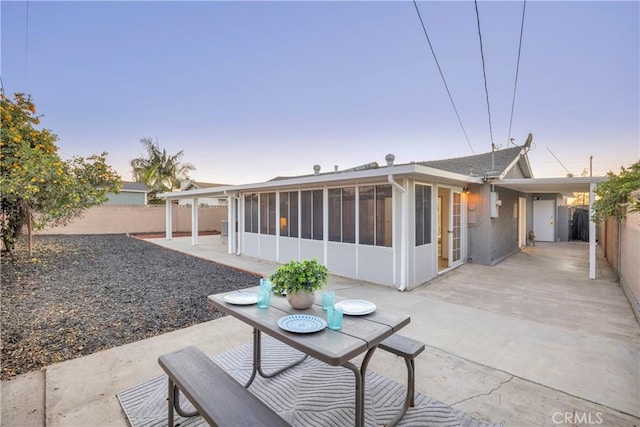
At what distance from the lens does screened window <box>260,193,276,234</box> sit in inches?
340

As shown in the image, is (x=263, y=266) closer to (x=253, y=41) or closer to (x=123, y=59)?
(x=253, y=41)

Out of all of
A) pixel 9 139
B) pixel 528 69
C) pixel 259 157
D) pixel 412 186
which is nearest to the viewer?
pixel 412 186

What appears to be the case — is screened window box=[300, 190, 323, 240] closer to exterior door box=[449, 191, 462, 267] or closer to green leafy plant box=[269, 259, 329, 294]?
exterior door box=[449, 191, 462, 267]

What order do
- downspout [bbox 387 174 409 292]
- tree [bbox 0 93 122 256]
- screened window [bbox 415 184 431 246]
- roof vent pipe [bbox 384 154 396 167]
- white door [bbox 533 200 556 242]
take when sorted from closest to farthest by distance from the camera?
1. downspout [bbox 387 174 409 292]
2. tree [bbox 0 93 122 256]
3. screened window [bbox 415 184 431 246]
4. roof vent pipe [bbox 384 154 396 167]
5. white door [bbox 533 200 556 242]

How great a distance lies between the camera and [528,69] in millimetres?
7047

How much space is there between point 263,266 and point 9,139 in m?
6.42

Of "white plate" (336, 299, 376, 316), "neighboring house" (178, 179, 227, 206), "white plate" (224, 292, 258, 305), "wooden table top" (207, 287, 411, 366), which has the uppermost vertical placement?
"neighboring house" (178, 179, 227, 206)

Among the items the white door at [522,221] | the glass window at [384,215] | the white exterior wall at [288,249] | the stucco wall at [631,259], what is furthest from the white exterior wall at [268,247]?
the white door at [522,221]

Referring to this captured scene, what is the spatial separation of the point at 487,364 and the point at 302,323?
7.36 ft

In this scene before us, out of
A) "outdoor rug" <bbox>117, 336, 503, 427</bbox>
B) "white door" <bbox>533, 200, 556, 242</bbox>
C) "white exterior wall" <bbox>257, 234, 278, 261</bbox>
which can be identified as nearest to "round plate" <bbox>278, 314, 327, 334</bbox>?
"outdoor rug" <bbox>117, 336, 503, 427</bbox>

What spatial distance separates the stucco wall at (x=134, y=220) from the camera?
634 inches

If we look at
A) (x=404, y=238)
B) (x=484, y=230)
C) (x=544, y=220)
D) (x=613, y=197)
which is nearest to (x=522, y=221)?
(x=544, y=220)

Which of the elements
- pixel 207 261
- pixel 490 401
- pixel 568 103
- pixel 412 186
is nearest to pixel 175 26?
pixel 207 261

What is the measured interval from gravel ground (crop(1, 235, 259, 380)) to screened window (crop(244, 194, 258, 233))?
1.85 metres
